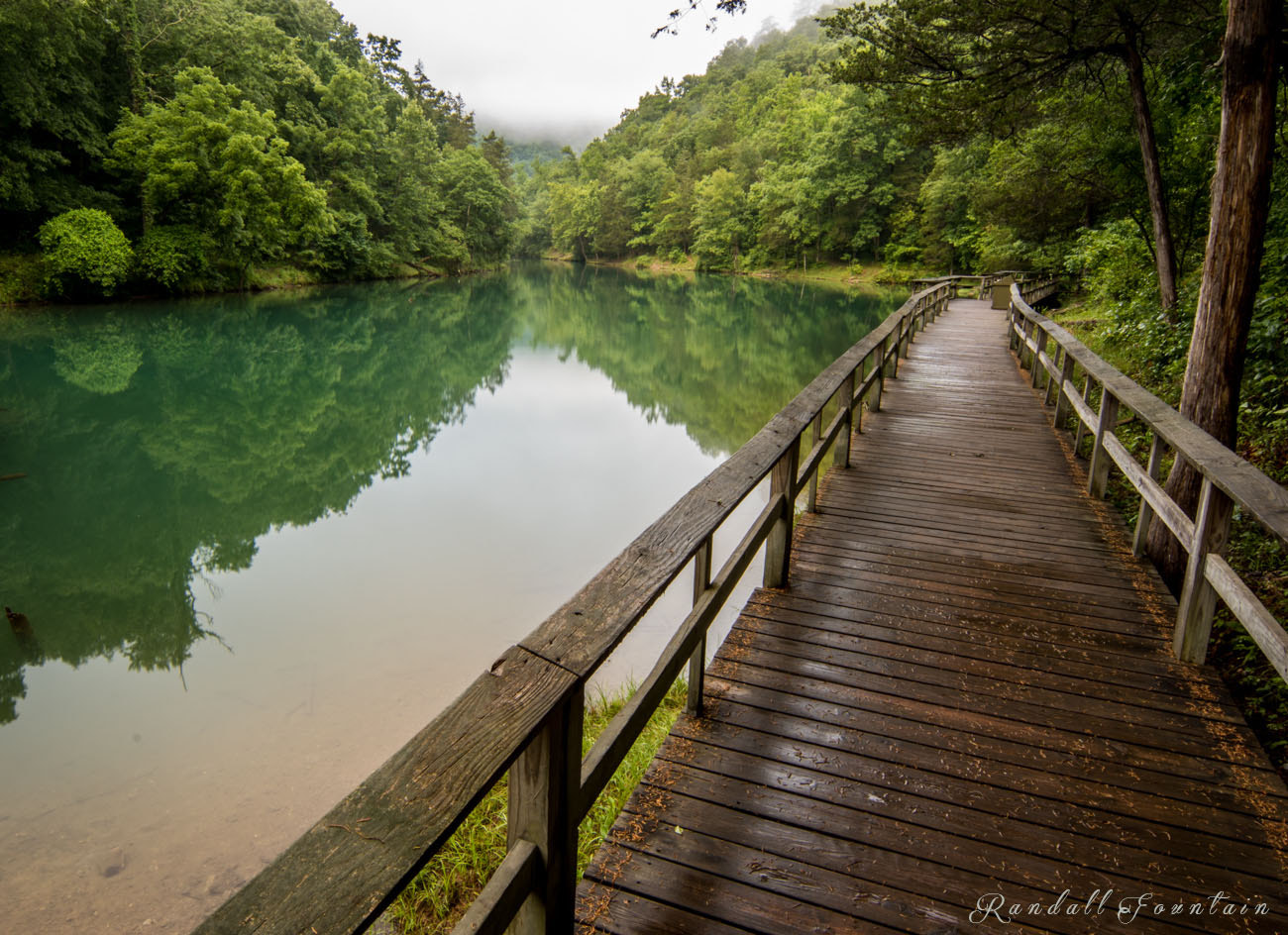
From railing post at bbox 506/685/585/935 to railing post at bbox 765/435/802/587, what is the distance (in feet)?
7.07

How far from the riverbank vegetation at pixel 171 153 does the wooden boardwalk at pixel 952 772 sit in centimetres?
2799

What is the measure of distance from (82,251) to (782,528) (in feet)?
90.2

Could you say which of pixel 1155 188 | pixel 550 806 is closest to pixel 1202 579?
pixel 550 806

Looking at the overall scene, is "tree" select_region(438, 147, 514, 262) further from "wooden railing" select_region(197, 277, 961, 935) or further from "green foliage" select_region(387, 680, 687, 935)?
"wooden railing" select_region(197, 277, 961, 935)

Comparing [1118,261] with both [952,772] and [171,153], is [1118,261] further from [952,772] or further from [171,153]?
[171,153]

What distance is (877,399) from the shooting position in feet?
28.6

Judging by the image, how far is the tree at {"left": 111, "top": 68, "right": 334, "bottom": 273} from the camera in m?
25.5

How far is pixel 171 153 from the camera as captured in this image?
83.8ft

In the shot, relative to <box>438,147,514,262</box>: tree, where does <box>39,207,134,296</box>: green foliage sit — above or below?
below

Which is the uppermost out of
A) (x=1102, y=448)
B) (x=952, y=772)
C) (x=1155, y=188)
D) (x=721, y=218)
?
(x=721, y=218)

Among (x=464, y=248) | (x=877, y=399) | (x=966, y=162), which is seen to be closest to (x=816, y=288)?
(x=966, y=162)

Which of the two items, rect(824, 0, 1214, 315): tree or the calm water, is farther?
rect(824, 0, 1214, 315): tree

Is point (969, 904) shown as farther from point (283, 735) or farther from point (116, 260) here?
point (116, 260)

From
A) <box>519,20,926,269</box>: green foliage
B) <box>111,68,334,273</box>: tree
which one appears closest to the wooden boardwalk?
<box>519,20,926,269</box>: green foliage
